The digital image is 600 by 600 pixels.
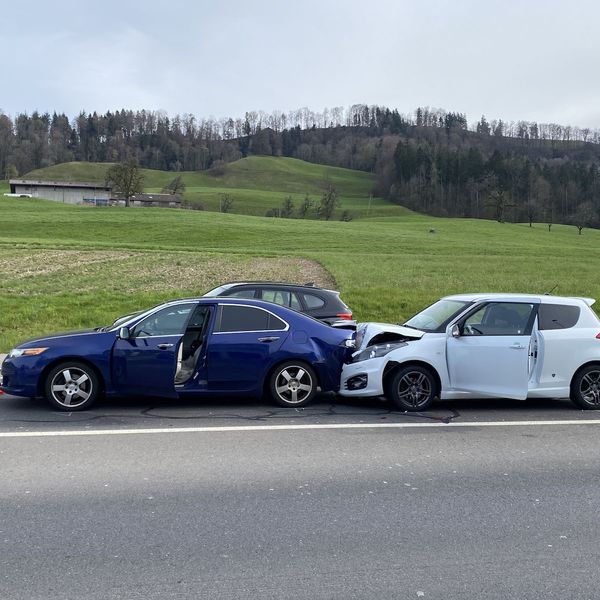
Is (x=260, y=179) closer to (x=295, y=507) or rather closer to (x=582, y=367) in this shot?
(x=582, y=367)

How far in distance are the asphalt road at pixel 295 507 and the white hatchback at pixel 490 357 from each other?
0.56 m

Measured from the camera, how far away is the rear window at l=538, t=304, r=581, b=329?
28.7 ft

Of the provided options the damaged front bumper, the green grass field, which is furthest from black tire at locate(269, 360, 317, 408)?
the green grass field

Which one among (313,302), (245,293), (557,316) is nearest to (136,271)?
(245,293)

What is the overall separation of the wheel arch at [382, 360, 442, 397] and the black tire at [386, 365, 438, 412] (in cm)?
3

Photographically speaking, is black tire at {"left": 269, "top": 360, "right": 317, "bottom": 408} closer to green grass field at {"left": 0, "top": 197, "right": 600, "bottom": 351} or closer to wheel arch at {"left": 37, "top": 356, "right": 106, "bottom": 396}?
wheel arch at {"left": 37, "top": 356, "right": 106, "bottom": 396}

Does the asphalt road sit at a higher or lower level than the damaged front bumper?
lower

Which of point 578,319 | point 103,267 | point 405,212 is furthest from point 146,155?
point 578,319

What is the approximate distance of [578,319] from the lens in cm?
888

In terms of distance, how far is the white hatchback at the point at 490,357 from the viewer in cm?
845

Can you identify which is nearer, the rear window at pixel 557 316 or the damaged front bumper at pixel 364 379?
the damaged front bumper at pixel 364 379

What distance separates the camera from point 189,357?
28.7ft

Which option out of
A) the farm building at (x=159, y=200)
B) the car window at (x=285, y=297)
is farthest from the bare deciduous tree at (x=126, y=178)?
the car window at (x=285, y=297)

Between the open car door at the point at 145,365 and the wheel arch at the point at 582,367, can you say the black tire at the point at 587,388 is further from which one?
the open car door at the point at 145,365
